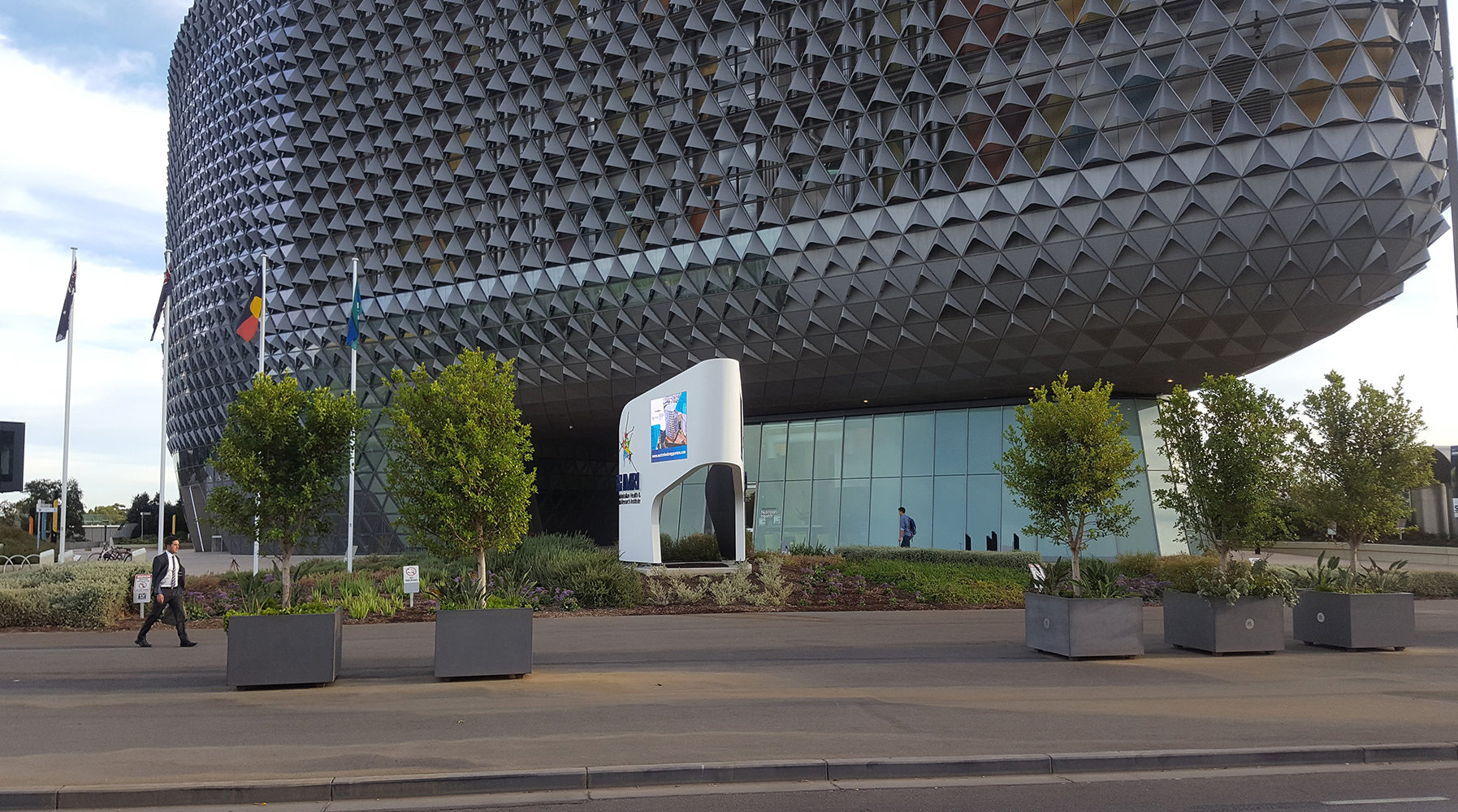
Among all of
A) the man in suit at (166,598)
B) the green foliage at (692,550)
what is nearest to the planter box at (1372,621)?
the green foliage at (692,550)

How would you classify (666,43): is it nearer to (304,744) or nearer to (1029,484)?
(1029,484)

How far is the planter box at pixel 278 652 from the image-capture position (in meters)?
12.7

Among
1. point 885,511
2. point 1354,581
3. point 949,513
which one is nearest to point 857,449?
point 885,511

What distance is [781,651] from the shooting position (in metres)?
15.9

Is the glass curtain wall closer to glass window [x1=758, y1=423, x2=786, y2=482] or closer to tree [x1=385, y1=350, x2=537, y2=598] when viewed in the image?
glass window [x1=758, y1=423, x2=786, y2=482]

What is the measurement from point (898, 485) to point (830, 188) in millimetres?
12397

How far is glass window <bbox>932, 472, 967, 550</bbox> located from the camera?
124 feet

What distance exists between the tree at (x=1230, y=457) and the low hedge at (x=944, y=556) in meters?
12.1

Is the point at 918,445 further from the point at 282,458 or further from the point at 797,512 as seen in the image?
the point at 282,458

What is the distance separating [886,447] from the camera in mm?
41312

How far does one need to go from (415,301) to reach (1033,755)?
137ft

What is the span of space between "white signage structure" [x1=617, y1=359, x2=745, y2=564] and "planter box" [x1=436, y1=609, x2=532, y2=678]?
13848 mm

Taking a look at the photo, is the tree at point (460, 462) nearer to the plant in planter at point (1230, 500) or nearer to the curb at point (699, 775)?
the curb at point (699, 775)

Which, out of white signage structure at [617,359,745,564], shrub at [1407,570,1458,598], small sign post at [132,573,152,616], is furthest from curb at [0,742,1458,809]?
shrub at [1407,570,1458,598]
